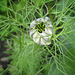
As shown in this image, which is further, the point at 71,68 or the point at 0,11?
the point at 0,11

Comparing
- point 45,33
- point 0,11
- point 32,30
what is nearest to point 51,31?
point 45,33

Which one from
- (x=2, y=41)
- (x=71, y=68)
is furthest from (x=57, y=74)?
(x=2, y=41)

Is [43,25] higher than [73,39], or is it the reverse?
[43,25]

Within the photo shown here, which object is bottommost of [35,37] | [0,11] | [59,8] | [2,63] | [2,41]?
[2,63]

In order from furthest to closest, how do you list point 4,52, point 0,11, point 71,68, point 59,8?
point 4,52 → point 0,11 → point 59,8 → point 71,68

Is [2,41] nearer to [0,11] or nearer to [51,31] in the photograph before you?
[0,11]

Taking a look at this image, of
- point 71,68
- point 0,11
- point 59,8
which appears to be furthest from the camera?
point 0,11

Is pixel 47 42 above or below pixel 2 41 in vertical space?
below

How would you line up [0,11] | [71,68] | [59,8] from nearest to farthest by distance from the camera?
[71,68], [59,8], [0,11]

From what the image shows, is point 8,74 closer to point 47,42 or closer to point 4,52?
point 4,52
